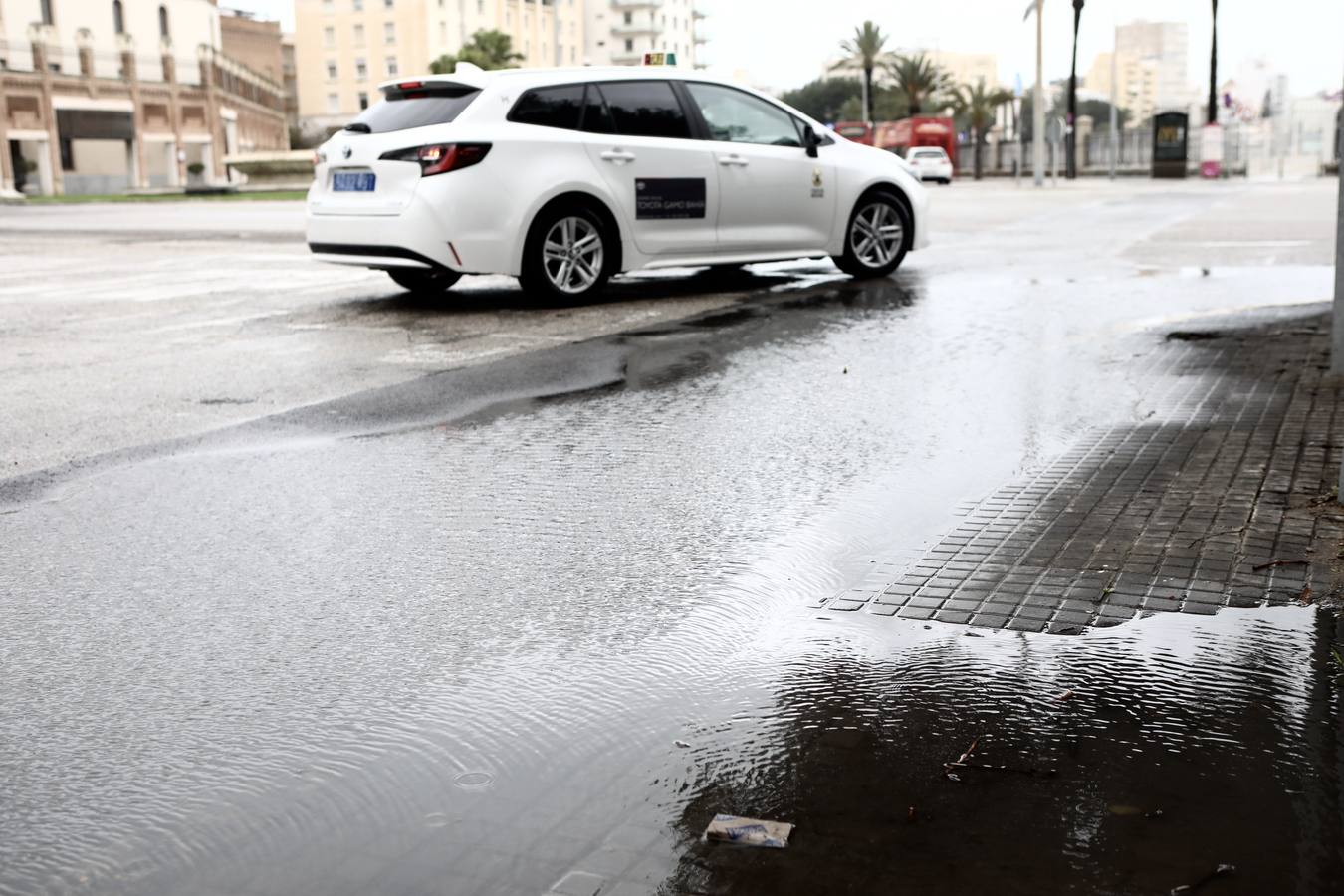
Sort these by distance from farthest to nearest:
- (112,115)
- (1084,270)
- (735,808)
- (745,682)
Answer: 1. (112,115)
2. (1084,270)
3. (745,682)
4. (735,808)

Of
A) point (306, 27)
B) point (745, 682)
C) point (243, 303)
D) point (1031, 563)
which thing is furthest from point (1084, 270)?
point (306, 27)

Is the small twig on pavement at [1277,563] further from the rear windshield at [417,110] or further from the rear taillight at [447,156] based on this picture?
the rear windshield at [417,110]

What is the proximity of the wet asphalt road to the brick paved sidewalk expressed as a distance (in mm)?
155

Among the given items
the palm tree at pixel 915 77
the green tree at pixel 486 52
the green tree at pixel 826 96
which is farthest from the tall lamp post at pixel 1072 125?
the green tree at pixel 826 96

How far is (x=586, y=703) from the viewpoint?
3.15m

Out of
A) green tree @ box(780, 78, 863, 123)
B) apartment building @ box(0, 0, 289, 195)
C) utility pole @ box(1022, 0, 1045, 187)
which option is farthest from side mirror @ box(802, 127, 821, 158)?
green tree @ box(780, 78, 863, 123)

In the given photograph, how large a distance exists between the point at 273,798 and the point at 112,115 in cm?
9041

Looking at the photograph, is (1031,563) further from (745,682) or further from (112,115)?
(112,115)

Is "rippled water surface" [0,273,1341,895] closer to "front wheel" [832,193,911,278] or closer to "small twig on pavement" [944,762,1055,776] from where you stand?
"small twig on pavement" [944,762,1055,776]

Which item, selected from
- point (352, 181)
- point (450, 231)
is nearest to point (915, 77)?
point (352, 181)

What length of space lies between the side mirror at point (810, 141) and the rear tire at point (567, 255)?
6.65 feet

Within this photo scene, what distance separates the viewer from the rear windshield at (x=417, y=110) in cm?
1080

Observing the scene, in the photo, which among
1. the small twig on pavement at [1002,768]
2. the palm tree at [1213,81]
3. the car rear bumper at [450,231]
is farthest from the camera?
the palm tree at [1213,81]

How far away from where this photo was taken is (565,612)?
3.78 metres
